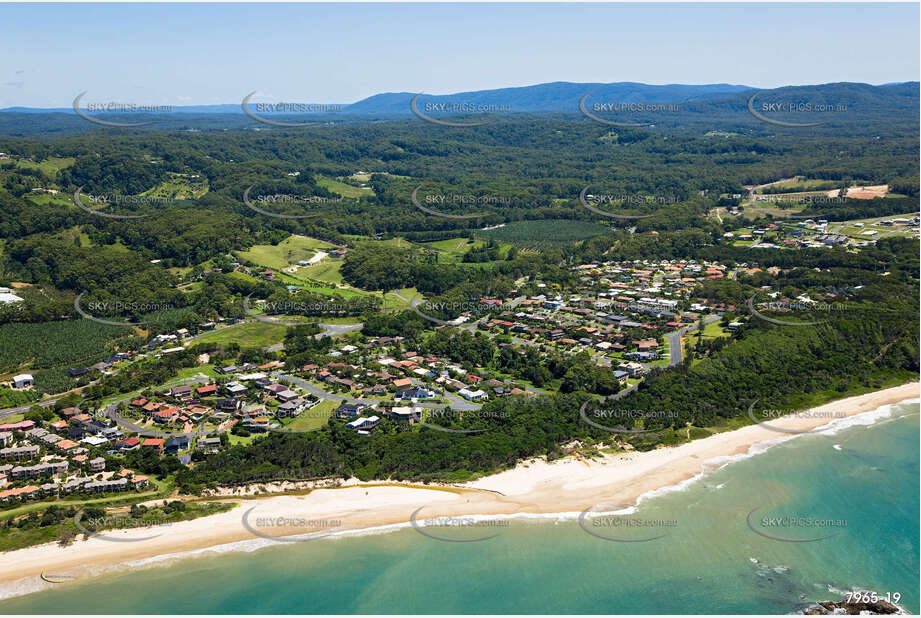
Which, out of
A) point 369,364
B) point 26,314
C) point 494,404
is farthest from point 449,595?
point 26,314

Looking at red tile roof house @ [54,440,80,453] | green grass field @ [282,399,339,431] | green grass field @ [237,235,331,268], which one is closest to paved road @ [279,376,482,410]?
green grass field @ [282,399,339,431]

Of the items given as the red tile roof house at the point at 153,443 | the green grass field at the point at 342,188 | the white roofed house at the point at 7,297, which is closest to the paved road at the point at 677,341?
the red tile roof house at the point at 153,443

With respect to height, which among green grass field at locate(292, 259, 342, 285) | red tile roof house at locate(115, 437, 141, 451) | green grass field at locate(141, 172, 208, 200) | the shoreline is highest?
green grass field at locate(141, 172, 208, 200)

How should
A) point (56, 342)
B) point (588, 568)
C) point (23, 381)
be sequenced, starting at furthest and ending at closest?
point (56, 342) → point (23, 381) → point (588, 568)

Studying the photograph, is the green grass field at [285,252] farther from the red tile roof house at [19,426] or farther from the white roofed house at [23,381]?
the red tile roof house at [19,426]

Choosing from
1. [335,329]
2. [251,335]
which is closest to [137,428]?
[251,335]

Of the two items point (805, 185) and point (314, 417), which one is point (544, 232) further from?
point (314, 417)

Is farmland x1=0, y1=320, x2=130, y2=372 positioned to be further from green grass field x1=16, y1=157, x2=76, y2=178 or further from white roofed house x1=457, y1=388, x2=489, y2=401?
green grass field x1=16, y1=157, x2=76, y2=178
